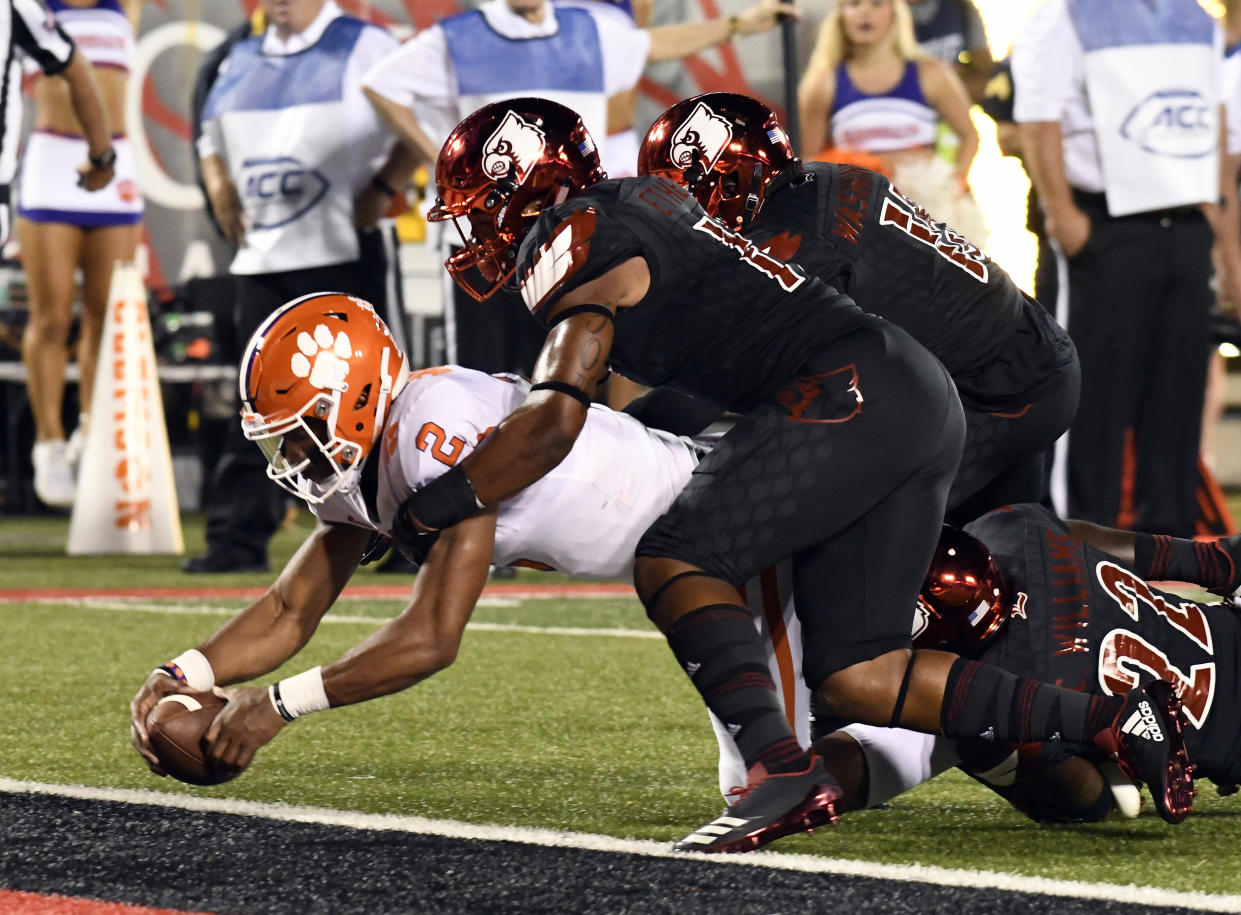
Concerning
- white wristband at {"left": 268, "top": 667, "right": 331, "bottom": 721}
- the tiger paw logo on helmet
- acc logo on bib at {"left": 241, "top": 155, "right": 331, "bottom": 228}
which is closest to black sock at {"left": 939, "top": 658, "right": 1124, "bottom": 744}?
white wristband at {"left": 268, "top": 667, "right": 331, "bottom": 721}

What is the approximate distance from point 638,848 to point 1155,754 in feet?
2.51

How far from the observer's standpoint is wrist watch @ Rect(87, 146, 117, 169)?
8.76 meters

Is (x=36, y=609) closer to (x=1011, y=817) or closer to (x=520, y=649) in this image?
(x=520, y=649)

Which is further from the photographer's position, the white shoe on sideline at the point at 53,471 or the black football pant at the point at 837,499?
the white shoe on sideline at the point at 53,471

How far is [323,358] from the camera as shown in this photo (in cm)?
315

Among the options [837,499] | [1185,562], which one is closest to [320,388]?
[837,499]

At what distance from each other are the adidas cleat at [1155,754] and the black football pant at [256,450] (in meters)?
4.65

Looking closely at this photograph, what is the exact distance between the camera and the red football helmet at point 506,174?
3.51 meters

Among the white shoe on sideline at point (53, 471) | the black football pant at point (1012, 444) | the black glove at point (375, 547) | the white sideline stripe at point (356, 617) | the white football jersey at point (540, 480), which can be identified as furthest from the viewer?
the white shoe on sideline at point (53, 471)

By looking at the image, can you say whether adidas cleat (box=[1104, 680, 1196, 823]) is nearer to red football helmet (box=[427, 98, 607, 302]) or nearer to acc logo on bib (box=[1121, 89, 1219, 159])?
red football helmet (box=[427, 98, 607, 302])

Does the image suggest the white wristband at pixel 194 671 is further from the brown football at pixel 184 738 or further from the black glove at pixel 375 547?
the black glove at pixel 375 547

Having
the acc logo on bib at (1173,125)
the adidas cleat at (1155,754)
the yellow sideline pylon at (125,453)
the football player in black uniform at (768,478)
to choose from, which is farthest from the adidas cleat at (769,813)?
the yellow sideline pylon at (125,453)

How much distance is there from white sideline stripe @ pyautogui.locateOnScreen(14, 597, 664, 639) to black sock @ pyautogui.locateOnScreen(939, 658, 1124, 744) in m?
2.52

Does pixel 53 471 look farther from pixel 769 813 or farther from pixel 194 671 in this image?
pixel 769 813
